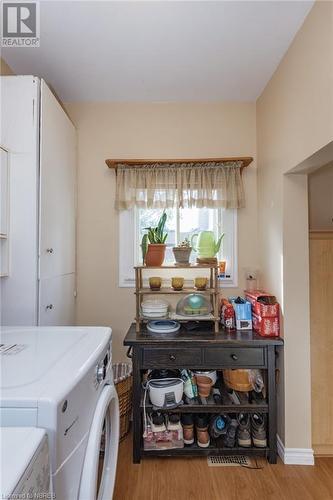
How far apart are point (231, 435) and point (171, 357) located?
24.7 inches

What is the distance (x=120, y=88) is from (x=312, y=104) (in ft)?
4.50

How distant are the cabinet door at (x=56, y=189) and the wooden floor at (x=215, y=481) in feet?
4.24

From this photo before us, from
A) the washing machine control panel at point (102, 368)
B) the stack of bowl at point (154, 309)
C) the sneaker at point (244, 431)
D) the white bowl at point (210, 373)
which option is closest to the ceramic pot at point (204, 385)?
the white bowl at point (210, 373)

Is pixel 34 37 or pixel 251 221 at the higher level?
pixel 34 37

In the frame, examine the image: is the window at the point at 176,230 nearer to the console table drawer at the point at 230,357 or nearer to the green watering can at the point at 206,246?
the green watering can at the point at 206,246

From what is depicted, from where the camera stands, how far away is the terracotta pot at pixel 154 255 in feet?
6.71

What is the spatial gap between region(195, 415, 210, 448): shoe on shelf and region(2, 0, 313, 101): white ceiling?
2.31 meters

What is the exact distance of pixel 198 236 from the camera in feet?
7.21

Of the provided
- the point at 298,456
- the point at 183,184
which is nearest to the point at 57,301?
the point at 183,184

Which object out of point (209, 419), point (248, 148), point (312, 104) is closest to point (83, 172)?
point (248, 148)

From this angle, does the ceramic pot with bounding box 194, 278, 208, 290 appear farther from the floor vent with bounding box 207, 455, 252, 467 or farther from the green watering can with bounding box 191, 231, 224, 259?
the floor vent with bounding box 207, 455, 252, 467

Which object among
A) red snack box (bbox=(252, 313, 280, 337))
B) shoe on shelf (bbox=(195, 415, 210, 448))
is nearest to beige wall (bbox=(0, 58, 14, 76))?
red snack box (bbox=(252, 313, 280, 337))

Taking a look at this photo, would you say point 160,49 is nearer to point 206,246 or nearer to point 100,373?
point 206,246

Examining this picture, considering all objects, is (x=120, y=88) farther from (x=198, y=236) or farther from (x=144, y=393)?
(x=144, y=393)
